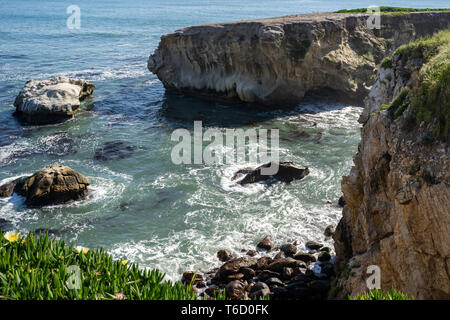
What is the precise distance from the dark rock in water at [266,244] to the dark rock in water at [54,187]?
9.57 m

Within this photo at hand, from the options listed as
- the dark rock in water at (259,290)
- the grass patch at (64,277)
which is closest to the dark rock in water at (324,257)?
the dark rock in water at (259,290)

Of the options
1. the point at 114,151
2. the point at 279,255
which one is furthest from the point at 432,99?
the point at 114,151

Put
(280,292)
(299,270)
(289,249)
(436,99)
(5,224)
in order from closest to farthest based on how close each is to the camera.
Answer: (436,99) < (280,292) < (299,270) < (289,249) < (5,224)

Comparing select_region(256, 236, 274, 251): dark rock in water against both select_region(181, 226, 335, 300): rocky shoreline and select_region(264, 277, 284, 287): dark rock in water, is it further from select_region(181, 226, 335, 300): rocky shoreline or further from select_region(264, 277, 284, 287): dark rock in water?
select_region(264, 277, 284, 287): dark rock in water

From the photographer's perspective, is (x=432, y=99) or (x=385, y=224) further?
(x=385, y=224)

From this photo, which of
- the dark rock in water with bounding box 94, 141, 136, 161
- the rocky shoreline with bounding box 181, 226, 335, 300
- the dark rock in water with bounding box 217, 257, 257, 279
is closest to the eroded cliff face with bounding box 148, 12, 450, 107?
the dark rock in water with bounding box 94, 141, 136, 161

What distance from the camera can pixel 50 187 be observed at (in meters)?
21.1

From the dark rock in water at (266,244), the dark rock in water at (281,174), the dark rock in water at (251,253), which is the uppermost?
the dark rock in water at (281,174)

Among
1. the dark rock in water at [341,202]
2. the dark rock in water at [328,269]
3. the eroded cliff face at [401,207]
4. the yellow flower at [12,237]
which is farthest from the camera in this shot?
the dark rock in water at [341,202]

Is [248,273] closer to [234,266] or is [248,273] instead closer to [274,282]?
[234,266]

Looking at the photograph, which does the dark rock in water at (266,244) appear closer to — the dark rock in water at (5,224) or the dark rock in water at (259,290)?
the dark rock in water at (259,290)

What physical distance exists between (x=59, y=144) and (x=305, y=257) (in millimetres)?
19396

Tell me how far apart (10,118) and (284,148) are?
2138cm

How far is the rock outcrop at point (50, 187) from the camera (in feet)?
68.9
